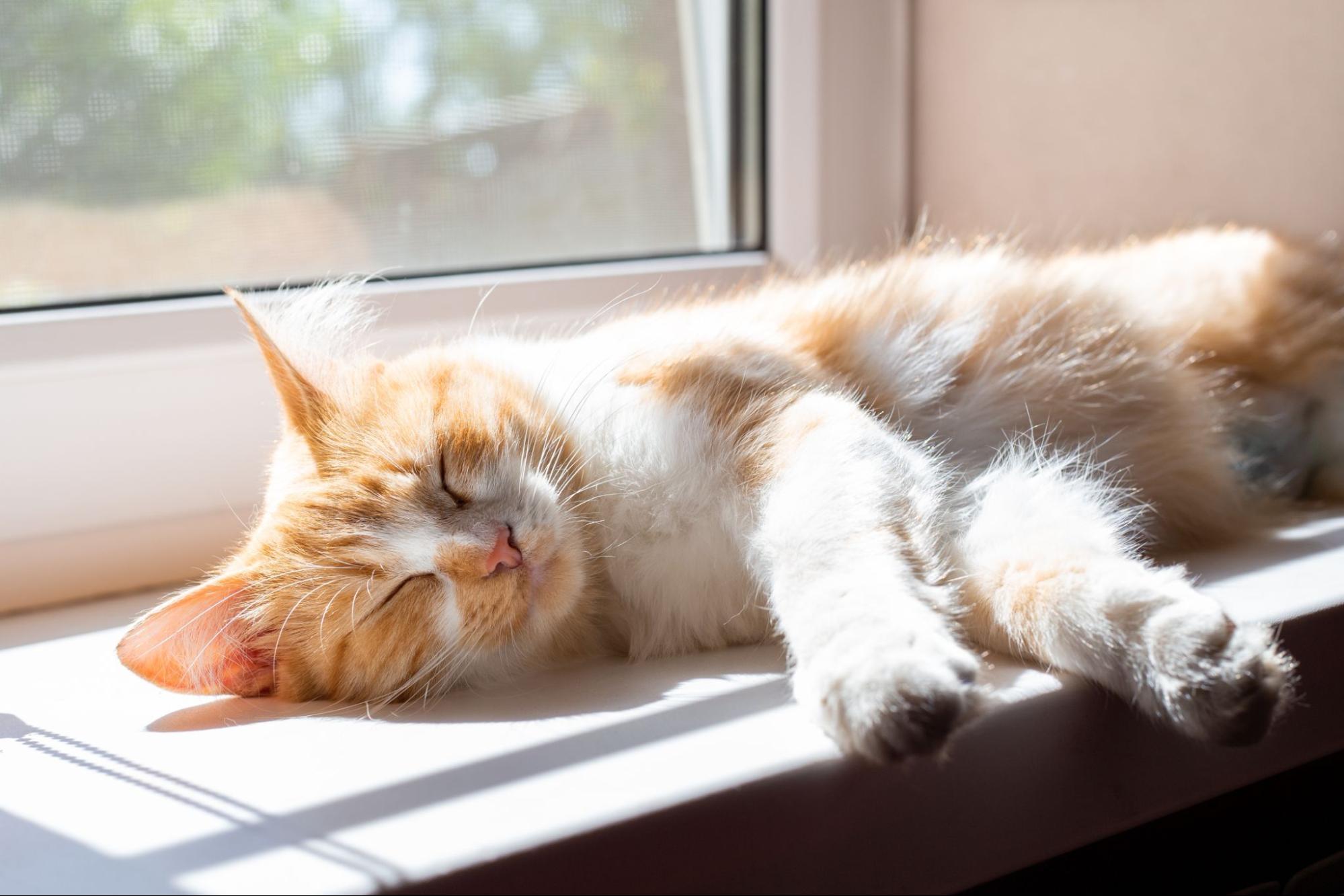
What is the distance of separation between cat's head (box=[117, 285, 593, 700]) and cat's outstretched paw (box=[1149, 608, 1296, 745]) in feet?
1.62

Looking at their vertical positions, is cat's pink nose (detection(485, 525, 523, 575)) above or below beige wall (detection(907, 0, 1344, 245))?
below

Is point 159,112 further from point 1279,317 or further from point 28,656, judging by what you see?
point 1279,317

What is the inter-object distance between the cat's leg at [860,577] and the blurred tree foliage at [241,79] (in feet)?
2.29

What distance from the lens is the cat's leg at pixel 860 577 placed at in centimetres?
69

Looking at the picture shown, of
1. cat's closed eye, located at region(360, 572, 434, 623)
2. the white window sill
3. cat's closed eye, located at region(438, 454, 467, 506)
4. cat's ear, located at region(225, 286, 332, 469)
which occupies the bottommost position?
the white window sill

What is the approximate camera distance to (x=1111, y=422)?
125cm

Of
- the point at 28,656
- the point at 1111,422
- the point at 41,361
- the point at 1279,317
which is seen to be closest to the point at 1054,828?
the point at 1111,422

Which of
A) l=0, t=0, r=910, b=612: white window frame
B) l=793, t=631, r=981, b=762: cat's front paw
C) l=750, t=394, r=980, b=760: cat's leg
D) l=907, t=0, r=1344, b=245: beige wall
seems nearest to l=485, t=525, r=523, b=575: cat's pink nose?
l=750, t=394, r=980, b=760: cat's leg

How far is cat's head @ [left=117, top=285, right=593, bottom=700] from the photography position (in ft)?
3.17

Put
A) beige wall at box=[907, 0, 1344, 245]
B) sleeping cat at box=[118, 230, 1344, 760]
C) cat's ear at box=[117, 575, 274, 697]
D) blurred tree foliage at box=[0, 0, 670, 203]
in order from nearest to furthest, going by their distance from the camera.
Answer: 1. sleeping cat at box=[118, 230, 1344, 760]
2. cat's ear at box=[117, 575, 274, 697]
3. blurred tree foliage at box=[0, 0, 670, 203]
4. beige wall at box=[907, 0, 1344, 245]

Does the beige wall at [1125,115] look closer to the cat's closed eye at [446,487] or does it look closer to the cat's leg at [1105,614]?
the cat's leg at [1105,614]

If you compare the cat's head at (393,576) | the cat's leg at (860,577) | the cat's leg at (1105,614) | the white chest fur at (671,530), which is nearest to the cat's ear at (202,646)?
the cat's head at (393,576)

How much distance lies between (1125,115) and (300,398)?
3.61 ft

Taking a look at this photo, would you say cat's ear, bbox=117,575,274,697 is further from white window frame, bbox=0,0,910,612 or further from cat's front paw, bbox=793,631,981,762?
cat's front paw, bbox=793,631,981,762
